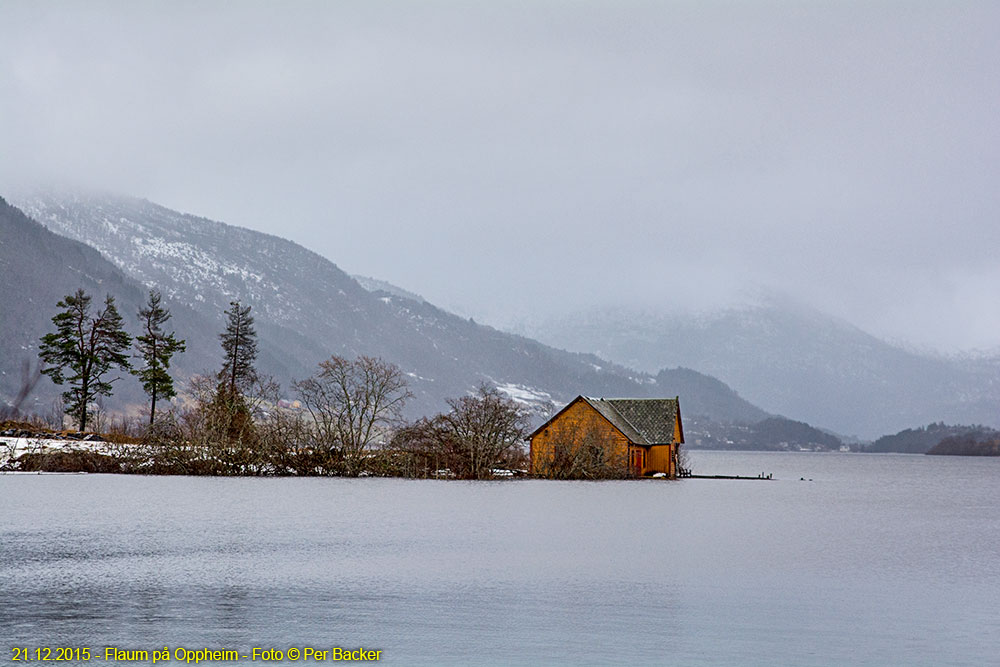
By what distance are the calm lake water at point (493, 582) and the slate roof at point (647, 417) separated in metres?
42.8

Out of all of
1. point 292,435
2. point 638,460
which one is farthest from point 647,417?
point 292,435

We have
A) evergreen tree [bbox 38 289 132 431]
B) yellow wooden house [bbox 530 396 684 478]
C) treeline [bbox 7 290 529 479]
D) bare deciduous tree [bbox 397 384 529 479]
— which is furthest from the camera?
evergreen tree [bbox 38 289 132 431]

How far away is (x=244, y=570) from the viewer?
35.5m

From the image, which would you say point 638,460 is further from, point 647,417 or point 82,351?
point 82,351

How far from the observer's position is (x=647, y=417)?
114438 mm

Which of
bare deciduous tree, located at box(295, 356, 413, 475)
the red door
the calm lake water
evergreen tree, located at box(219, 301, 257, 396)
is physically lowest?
the calm lake water

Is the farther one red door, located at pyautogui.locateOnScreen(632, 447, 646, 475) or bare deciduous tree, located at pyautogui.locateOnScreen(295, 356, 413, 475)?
red door, located at pyautogui.locateOnScreen(632, 447, 646, 475)

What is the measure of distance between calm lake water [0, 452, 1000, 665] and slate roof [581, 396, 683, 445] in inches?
1684

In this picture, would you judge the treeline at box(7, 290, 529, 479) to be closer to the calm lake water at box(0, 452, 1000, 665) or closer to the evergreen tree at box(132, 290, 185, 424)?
the evergreen tree at box(132, 290, 185, 424)

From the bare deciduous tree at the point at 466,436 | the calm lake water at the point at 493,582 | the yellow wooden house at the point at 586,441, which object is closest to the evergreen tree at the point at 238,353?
Result: the bare deciduous tree at the point at 466,436

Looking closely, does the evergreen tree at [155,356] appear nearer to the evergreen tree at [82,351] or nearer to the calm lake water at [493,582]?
the evergreen tree at [82,351]

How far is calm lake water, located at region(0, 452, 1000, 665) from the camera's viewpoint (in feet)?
81.7

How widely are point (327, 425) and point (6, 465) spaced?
2666cm

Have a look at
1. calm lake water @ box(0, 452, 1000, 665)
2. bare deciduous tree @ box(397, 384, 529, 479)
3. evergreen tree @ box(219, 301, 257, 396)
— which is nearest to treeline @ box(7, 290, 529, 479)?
bare deciduous tree @ box(397, 384, 529, 479)
